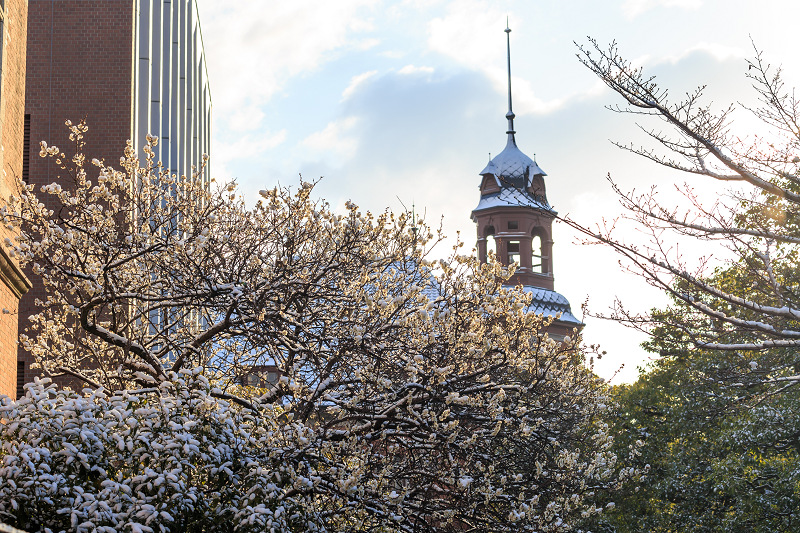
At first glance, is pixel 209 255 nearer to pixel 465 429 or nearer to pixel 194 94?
pixel 465 429

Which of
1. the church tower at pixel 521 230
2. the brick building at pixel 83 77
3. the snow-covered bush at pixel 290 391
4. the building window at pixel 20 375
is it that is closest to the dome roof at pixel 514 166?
the church tower at pixel 521 230

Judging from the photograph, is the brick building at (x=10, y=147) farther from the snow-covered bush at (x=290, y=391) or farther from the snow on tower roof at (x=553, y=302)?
the snow on tower roof at (x=553, y=302)

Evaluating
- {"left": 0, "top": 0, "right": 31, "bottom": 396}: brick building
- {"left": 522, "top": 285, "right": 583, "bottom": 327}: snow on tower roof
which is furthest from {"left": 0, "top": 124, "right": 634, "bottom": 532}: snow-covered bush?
{"left": 522, "top": 285, "right": 583, "bottom": 327}: snow on tower roof

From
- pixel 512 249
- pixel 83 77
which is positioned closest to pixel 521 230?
pixel 512 249

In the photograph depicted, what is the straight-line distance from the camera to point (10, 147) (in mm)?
15672

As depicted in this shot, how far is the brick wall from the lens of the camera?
23.6m

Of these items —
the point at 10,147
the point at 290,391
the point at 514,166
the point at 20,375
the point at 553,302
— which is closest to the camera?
the point at 290,391

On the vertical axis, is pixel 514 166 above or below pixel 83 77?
above

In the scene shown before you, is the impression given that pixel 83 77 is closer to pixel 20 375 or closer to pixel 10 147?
pixel 20 375

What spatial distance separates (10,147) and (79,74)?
8963 millimetres

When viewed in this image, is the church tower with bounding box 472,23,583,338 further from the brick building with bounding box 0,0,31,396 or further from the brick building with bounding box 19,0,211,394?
the brick building with bounding box 0,0,31,396

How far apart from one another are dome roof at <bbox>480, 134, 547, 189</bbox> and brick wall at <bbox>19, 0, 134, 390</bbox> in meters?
33.8

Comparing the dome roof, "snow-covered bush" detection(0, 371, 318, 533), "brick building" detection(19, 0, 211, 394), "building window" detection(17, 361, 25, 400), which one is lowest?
"snow-covered bush" detection(0, 371, 318, 533)

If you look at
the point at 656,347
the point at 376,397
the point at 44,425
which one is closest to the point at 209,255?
the point at 376,397
